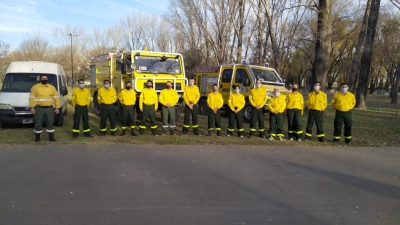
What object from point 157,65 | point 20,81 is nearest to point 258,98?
point 157,65

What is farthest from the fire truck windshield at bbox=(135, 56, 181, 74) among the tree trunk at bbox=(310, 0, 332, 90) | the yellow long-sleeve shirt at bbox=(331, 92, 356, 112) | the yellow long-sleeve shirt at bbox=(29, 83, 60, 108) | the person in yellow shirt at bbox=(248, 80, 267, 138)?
the tree trunk at bbox=(310, 0, 332, 90)

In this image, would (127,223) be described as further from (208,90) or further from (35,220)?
(208,90)

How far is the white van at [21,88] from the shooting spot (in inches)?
431

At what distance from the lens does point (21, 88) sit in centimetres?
1167

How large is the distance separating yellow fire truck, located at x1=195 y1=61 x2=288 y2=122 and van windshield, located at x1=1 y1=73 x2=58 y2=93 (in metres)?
7.27

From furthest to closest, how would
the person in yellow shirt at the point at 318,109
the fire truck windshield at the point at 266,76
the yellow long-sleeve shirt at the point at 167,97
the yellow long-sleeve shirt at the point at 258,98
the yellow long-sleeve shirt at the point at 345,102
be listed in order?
the fire truck windshield at the point at 266,76
the yellow long-sleeve shirt at the point at 167,97
the yellow long-sleeve shirt at the point at 258,98
the person in yellow shirt at the point at 318,109
the yellow long-sleeve shirt at the point at 345,102

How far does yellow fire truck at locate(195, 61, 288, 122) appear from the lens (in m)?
13.9

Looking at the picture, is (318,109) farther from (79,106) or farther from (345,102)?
(79,106)

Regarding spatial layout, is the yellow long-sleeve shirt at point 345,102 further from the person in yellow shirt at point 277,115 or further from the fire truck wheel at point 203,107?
the fire truck wheel at point 203,107

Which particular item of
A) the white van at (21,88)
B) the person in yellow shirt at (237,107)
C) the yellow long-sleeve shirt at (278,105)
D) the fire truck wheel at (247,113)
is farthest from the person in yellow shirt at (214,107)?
the white van at (21,88)

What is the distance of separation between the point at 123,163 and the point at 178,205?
266 centimetres

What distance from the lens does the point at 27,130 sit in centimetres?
1127

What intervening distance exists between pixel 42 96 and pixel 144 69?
4.12 m

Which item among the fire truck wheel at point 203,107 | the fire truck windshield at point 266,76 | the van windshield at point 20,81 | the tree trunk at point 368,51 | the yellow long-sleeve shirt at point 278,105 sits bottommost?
the fire truck wheel at point 203,107
